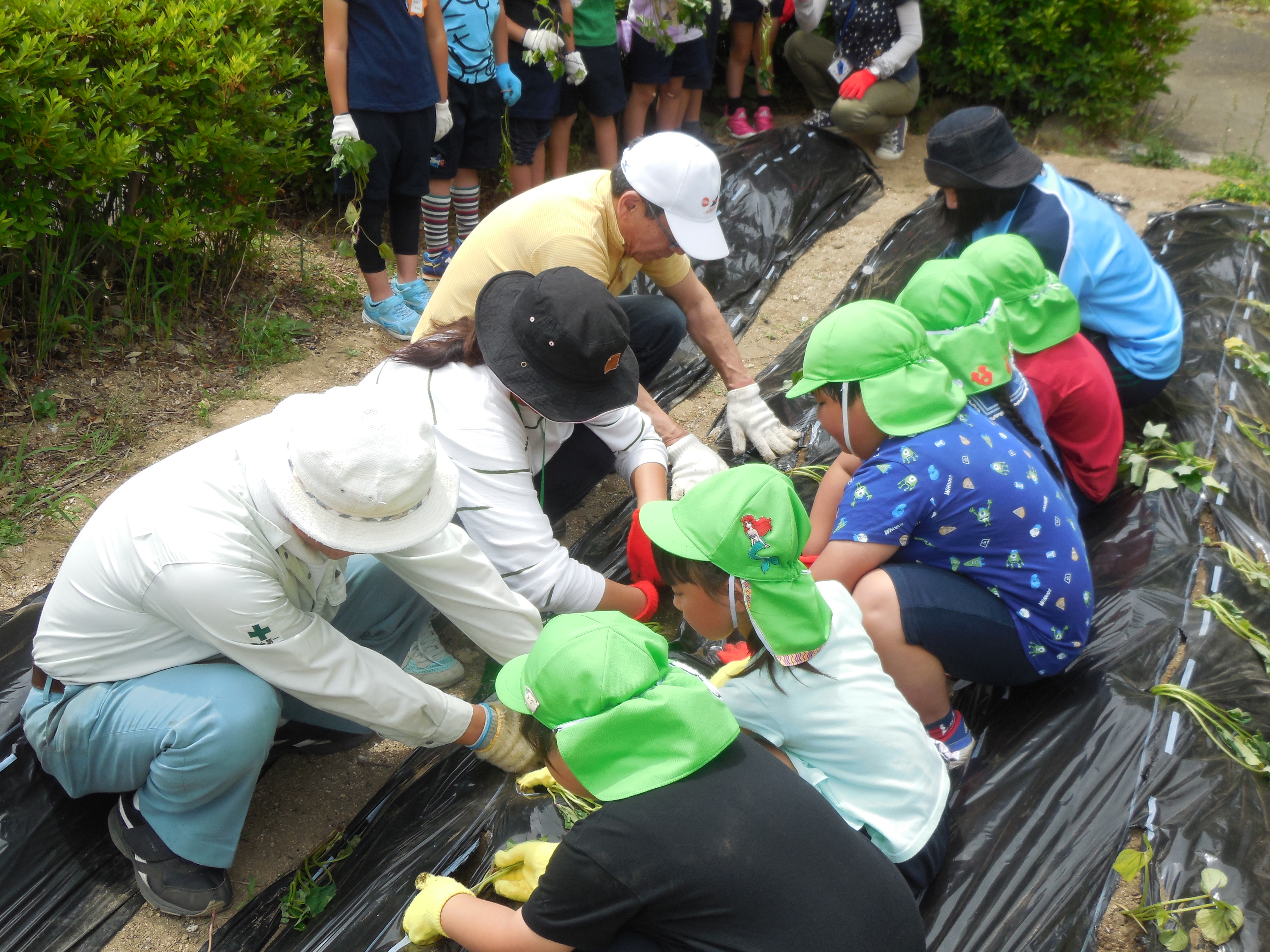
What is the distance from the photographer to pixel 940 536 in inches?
77.2

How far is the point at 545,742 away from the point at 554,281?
0.97m

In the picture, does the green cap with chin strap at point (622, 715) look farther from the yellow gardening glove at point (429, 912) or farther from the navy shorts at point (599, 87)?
the navy shorts at point (599, 87)

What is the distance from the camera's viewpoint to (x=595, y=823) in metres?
1.26

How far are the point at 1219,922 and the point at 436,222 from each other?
11.7 ft

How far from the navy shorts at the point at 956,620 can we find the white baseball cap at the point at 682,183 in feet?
3.11

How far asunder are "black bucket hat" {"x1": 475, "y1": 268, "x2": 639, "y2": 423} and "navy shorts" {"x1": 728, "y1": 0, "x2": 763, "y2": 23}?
13.6ft

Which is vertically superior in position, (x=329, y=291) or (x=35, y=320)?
(x=35, y=320)

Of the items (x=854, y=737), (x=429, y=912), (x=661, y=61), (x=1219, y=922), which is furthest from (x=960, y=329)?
(x=661, y=61)

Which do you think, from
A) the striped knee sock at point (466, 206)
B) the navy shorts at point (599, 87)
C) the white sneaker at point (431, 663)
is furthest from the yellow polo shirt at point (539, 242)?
the navy shorts at point (599, 87)

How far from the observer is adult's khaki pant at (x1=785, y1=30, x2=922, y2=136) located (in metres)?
5.35

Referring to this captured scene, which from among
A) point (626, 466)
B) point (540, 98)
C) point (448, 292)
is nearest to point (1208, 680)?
point (626, 466)

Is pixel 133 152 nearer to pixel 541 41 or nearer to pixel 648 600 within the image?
pixel 541 41

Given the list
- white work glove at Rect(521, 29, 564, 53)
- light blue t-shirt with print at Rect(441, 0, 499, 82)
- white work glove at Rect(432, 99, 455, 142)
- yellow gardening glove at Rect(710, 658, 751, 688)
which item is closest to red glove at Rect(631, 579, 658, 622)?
yellow gardening glove at Rect(710, 658, 751, 688)

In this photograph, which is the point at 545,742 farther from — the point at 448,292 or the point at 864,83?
the point at 864,83
